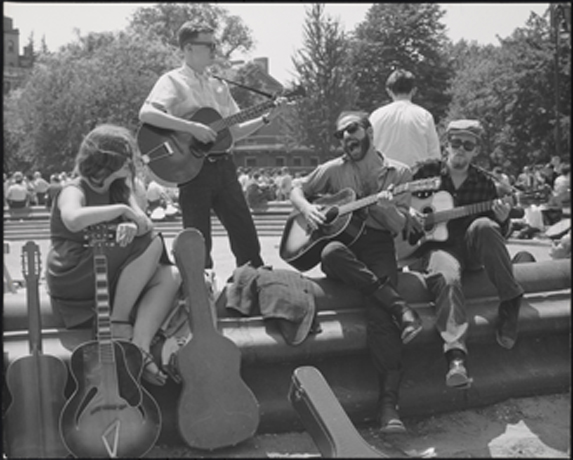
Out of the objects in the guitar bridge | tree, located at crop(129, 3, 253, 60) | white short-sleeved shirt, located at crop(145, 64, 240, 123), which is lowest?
the guitar bridge

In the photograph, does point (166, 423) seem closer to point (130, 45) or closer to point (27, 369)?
point (27, 369)

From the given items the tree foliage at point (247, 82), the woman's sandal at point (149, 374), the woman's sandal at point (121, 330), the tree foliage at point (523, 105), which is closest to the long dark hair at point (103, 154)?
the woman's sandal at point (121, 330)

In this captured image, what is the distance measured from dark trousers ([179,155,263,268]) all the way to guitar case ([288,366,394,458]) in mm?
2175

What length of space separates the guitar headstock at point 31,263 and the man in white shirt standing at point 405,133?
304cm

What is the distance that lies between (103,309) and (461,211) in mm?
2224

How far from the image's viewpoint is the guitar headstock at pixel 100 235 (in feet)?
12.7

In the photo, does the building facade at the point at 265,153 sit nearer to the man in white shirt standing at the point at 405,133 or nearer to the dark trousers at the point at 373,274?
the man in white shirt standing at the point at 405,133

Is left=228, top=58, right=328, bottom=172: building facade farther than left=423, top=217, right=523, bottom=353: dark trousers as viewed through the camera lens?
Yes

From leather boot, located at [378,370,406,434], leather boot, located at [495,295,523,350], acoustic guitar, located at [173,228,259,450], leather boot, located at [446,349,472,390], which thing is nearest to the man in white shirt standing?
leather boot, located at [495,295,523,350]

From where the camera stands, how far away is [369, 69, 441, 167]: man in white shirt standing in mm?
5961

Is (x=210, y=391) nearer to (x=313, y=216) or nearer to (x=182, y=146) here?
(x=313, y=216)

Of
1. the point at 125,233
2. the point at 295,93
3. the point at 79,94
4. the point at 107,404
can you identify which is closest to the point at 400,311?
the point at 125,233

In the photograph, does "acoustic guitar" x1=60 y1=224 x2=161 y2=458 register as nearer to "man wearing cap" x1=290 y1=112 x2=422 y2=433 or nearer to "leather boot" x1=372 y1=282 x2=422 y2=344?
"man wearing cap" x1=290 y1=112 x2=422 y2=433

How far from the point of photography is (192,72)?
558cm
